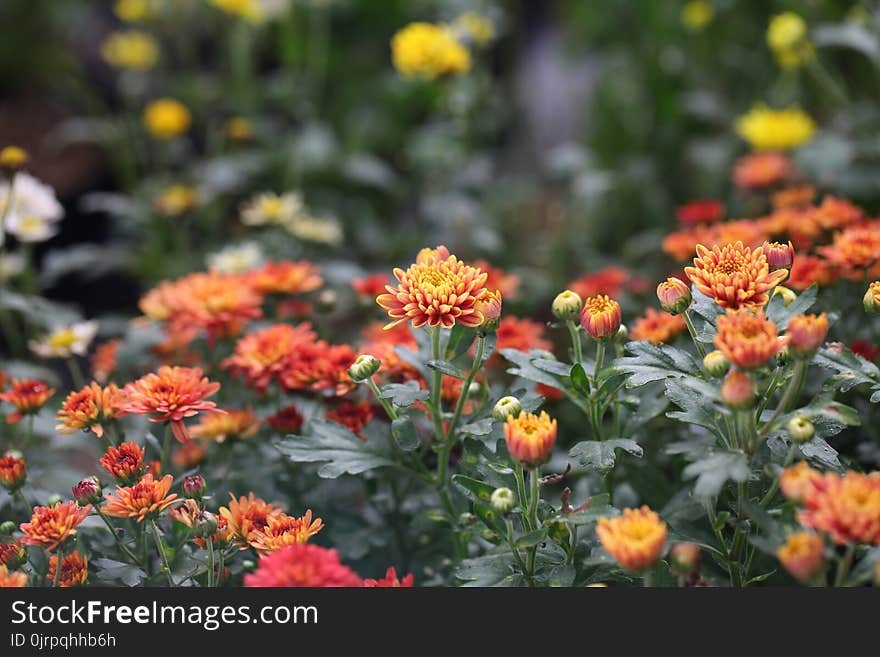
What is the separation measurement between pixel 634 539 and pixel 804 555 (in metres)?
0.13

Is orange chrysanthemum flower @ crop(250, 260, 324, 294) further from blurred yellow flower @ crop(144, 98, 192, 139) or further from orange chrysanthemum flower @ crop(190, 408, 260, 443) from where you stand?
blurred yellow flower @ crop(144, 98, 192, 139)

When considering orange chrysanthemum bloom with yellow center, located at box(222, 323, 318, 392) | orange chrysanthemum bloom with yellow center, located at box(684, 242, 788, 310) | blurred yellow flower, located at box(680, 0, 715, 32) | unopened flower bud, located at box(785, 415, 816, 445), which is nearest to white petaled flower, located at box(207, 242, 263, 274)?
orange chrysanthemum bloom with yellow center, located at box(222, 323, 318, 392)

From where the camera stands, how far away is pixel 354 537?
105 cm

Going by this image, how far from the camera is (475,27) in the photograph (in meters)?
2.06

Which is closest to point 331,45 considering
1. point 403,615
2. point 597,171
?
point 597,171

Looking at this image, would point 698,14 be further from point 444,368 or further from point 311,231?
point 444,368

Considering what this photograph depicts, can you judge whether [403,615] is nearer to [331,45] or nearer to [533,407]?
[533,407]

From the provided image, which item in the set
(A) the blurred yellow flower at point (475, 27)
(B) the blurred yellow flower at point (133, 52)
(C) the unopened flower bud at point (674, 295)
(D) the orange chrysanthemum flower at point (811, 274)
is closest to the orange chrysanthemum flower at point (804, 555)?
(C) the unopened flower bud at point (674, 295)

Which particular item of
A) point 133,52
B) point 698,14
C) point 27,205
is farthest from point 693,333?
point 133,52

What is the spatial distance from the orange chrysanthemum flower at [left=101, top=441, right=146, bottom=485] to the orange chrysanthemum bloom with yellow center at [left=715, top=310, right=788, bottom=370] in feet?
1.91

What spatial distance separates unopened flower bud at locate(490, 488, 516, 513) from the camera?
2.67 feet

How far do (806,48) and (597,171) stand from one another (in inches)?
23.4

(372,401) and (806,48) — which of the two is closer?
(372,401)

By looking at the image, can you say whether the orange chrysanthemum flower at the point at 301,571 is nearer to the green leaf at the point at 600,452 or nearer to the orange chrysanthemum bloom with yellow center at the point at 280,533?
the orange chrysanthemum bloom with yellow center at the point at 280,533
